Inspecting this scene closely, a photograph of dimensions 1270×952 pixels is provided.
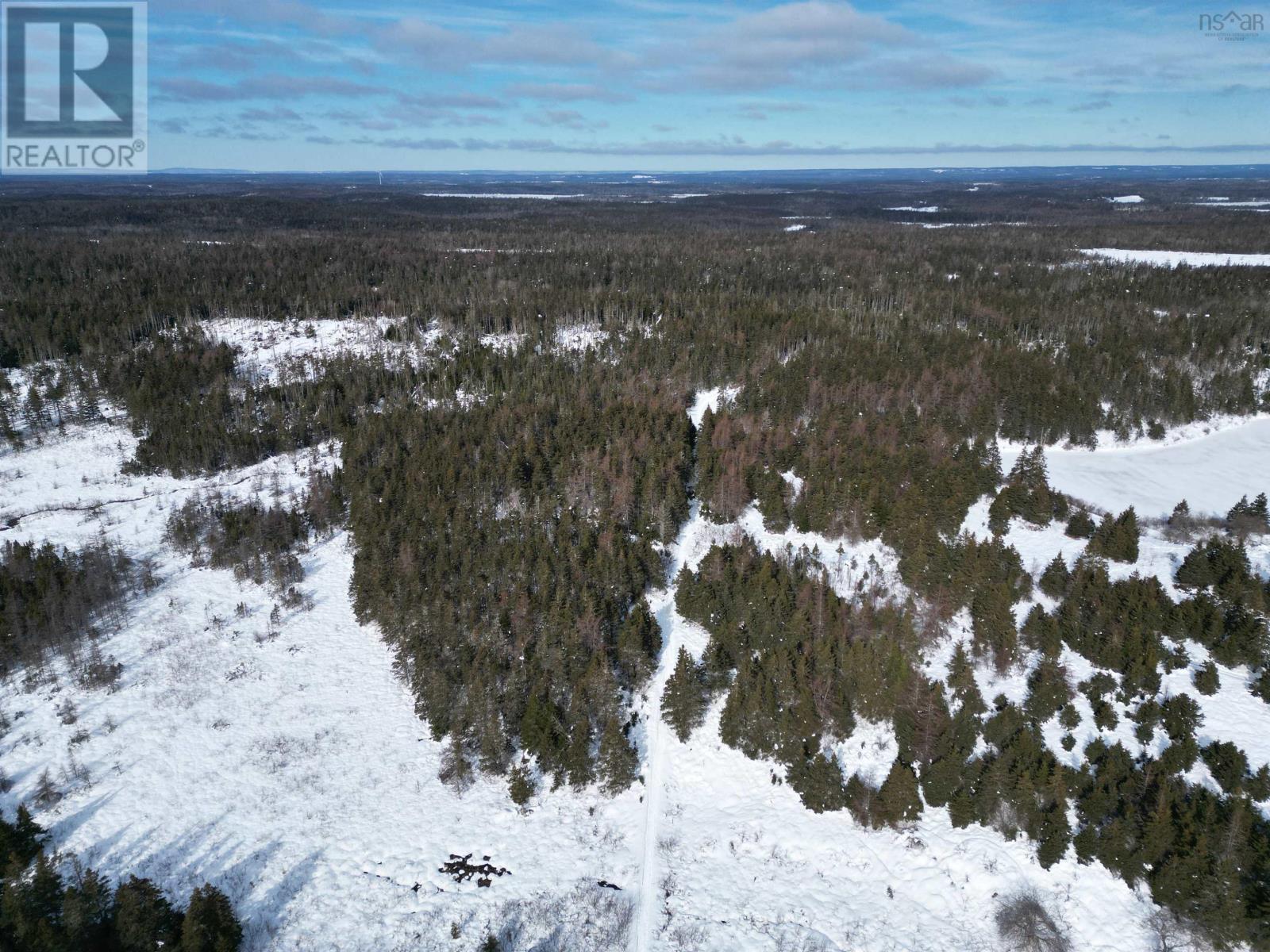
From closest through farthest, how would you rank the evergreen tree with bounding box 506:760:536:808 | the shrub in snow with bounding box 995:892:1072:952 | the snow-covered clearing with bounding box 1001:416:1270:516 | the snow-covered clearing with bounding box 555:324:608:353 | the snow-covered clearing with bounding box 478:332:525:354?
the shrub in snow with bounding box 995:892:1072:952 → the evergreen tree with bounding box 506:760:536:808 → the snow-covered clearing with bounding box 1001:416:1270:516 → the snow-covered clearing with bounding box 555:324:608:353 → the snow-covered clearing with bounding box 478:332:525:354

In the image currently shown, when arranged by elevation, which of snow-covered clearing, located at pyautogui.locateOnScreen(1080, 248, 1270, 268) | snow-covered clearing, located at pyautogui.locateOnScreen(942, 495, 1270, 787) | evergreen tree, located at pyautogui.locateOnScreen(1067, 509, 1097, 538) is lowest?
snow-covered clearing, located at pyautogui.locateOnScreen(942, 495, 1270, 787)

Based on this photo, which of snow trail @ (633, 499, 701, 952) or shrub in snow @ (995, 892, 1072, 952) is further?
snow trail @ (633, 499, 701, 952)

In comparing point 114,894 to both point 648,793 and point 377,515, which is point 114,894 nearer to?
point 648,793

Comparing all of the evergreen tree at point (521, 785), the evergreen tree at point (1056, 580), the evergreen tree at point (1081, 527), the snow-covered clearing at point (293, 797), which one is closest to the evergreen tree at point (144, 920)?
the snow-covered clearing at point (293, 797)

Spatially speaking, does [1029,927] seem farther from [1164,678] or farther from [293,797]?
[293,797]

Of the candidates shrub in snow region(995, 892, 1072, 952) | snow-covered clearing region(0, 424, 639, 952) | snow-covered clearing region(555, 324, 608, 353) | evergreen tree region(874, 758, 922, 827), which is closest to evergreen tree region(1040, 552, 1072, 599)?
evergreen tree region(874, 758, 922, 827)

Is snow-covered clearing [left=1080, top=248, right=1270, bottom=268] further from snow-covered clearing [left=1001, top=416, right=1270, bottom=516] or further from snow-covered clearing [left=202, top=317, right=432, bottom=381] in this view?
snow-covered clearing [left=202, top=317, right=432, bottom=381]

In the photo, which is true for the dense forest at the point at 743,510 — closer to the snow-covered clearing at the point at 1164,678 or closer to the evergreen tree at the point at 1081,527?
the evergreen tree at the point at 1081,527

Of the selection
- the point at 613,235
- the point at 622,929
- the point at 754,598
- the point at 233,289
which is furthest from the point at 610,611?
the point at 613,235

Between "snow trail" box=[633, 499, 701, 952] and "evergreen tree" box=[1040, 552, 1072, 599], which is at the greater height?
"evergreen tree" box=[1040, 552, 1072, 599]
